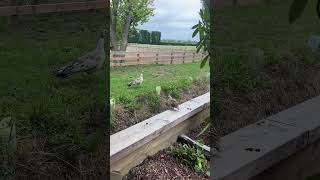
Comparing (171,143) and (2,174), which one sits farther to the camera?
(171,143)

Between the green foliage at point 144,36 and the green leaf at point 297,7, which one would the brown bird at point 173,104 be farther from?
the green leaf at point 297,7

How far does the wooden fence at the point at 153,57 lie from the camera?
5.57 feet

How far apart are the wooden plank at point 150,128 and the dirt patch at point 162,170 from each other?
96 millimetres

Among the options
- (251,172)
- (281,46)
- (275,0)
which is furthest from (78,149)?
(281,46)

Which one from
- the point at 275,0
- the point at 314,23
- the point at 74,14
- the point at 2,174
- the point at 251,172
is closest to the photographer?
the point at 2,174

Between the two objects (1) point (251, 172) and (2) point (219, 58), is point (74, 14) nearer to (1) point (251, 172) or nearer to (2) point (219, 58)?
(2) point (219, 58)

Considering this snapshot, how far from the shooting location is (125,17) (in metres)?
1.68

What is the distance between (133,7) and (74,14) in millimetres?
250

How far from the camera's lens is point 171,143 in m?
1.93

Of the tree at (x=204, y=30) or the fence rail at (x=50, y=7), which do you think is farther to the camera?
the tree at (x=204, y=30)

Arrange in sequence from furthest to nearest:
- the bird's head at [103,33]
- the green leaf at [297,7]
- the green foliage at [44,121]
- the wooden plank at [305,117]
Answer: the wooden plank at [305,117], the bird's head at [103,33], the green foliage at [44,121], the green leaf at [297,7]

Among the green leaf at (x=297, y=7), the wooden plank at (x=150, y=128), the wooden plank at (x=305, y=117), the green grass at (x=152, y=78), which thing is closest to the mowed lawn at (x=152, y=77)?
the green grass at (x=152, y=78)

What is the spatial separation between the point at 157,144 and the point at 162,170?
111mm

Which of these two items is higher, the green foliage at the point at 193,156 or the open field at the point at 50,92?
the open field at the point at 50,92
